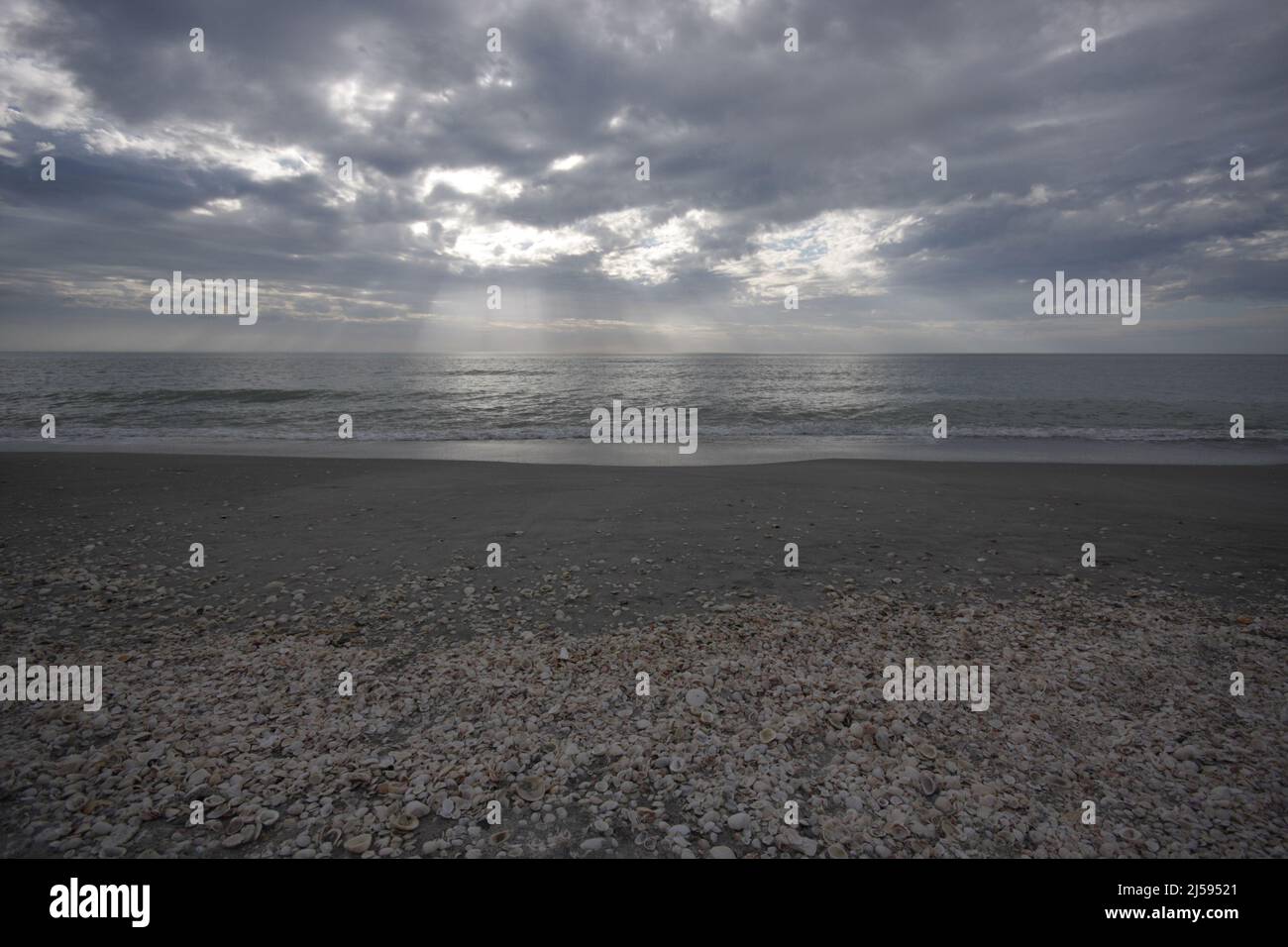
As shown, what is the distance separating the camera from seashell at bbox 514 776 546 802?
15.9 ft

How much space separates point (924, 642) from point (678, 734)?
3.91 metres

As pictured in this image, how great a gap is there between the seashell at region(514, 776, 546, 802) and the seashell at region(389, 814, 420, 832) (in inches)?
31.8

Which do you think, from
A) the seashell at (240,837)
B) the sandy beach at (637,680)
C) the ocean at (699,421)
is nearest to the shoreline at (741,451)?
the ocean at (699,421)

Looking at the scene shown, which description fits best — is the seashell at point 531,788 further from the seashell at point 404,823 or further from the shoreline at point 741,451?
the shoreline at point 741,451

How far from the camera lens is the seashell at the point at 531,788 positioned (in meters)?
4.84

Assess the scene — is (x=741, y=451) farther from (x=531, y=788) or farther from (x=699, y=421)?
(x=531, y=788)

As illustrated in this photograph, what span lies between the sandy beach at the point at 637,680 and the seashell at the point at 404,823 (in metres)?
0.02

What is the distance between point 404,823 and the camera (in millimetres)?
4488

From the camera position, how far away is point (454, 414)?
40.1 meters

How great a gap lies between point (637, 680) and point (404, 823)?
9.42 ft

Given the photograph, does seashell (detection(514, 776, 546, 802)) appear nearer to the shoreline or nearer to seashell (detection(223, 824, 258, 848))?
seashell (detection(223, 824, 258, 848))

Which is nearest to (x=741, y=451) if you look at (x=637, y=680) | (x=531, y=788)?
(x=637, y=680)

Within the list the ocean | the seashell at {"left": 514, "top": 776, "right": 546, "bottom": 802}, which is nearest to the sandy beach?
the seashell at {"left": 514, "top": 776, "right": 546, "bottom": 802}
